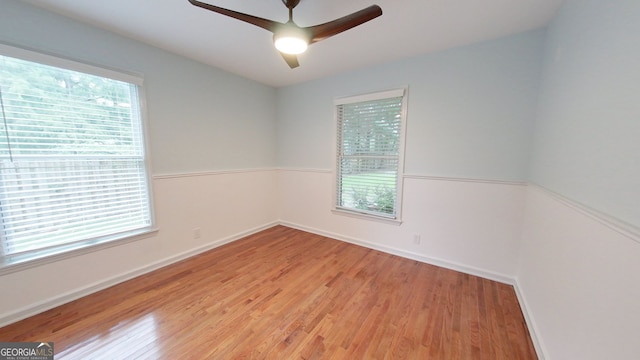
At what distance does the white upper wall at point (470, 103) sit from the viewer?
211 cm

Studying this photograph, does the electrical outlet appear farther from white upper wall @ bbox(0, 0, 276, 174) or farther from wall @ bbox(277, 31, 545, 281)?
white upper wall @ bbox(0, 0, 276, 174)

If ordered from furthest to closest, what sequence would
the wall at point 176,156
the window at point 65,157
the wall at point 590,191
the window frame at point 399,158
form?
the window frame at point 399,158
the wall at point 176,156
the window at point 65,157
the wall at point 590,191

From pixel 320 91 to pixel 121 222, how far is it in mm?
2973

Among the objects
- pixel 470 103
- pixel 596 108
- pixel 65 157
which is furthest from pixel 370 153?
pixel 65 157

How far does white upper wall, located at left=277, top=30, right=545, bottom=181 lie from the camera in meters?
2.11

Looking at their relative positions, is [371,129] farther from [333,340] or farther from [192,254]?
[192,254]

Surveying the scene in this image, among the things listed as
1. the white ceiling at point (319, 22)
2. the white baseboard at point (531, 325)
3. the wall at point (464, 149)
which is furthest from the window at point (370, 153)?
the white baseboard at point (531, 325)

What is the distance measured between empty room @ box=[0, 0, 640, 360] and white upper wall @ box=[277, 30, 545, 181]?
2 cm

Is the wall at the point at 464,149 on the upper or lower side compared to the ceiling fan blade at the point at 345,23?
lower

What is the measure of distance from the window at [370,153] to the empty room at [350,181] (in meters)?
0.03

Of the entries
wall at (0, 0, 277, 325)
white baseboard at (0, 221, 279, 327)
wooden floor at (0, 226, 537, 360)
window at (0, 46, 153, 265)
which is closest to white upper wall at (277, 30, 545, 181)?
wooden floor at (0, 226, 537, 360)

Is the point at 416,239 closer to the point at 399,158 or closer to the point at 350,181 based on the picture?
the point at 399,158

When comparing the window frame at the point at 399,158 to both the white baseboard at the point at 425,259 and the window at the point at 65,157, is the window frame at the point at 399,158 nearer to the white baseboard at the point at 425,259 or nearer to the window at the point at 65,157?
the white baseboard at the point at 425,259

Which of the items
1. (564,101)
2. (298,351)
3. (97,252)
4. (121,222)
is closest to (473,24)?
(564,101)
